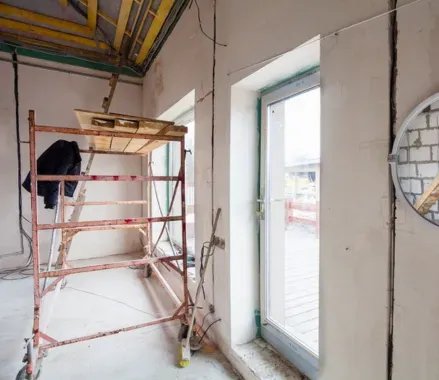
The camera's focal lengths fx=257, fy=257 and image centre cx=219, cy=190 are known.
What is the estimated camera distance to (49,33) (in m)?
3.38

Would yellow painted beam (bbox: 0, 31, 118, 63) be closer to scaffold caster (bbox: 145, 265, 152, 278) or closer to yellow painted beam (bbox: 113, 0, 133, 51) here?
yellow painted beam (bbox: 113, 0, 133, 51)

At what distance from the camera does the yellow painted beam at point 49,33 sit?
317cm

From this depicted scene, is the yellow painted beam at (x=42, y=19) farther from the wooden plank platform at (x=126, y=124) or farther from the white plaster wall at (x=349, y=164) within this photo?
the white plaster wall at (x=349, y=164)

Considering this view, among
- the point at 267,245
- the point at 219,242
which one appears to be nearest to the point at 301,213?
the point at 267,245

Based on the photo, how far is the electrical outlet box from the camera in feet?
5.95

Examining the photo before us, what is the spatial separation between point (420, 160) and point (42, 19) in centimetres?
424

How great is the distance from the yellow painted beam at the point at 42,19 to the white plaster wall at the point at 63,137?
60 cm

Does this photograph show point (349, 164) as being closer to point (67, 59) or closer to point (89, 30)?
point (89, 30)

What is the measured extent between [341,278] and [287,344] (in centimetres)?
81

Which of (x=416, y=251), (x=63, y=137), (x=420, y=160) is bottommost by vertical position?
(x=416, y=251)

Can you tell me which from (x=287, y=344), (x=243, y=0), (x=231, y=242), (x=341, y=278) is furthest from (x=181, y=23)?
(x=287, y=344)

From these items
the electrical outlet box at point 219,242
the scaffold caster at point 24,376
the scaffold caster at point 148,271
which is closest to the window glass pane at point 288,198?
the electrical outlet box at point 219,242

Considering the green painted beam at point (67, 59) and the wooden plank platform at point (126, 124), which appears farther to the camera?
the green painted beam at point (67, 59)

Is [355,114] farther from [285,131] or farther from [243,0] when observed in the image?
[243,0]
